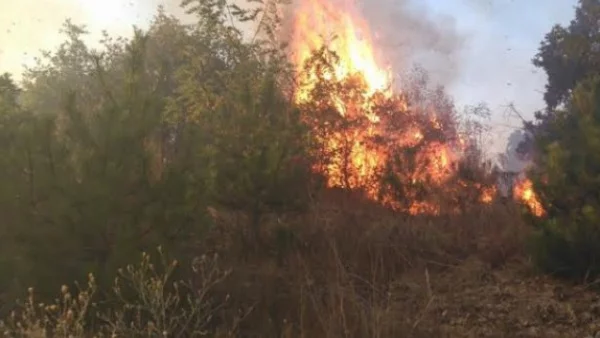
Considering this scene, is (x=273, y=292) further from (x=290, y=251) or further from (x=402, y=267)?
(x=402, y=267)

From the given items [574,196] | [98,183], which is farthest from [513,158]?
[98,183]

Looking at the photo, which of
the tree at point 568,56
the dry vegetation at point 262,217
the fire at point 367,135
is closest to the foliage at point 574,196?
the dry vegetation at point 262,217

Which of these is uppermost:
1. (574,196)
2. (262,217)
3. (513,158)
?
(513,158)

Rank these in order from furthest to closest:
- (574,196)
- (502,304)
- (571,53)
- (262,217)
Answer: (571,53)
(262,217)
(574,196)
(502,304)

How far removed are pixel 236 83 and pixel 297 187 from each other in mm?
6567

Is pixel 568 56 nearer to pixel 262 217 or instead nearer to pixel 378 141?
pixel 378 141

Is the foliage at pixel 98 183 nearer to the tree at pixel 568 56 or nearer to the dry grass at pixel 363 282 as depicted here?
the dry grass at pixel 363 282

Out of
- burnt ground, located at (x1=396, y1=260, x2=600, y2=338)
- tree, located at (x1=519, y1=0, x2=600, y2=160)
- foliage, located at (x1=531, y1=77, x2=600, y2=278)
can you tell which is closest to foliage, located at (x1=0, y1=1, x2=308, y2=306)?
burnt ground, located at (x1=396, y1=260, x2=600, y2=338)

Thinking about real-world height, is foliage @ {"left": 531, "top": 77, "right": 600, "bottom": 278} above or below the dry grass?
above

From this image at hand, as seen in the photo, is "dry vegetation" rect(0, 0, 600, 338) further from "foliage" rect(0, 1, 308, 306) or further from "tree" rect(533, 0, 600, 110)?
"tree" rect(533, 0, 600, 110)

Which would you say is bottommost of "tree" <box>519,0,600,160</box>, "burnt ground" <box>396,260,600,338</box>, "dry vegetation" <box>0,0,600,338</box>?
"burnt ground" <box>396,260,600,338</box>

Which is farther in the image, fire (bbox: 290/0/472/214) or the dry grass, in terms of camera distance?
fire (bbox: 290/0/472/214)

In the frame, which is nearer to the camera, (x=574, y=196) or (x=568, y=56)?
(x=574, y=196)

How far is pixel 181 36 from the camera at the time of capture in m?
20.8
